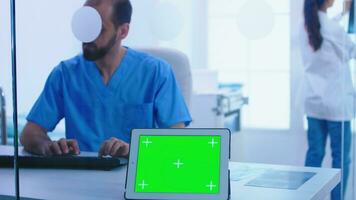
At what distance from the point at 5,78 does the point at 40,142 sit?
832 millimetres

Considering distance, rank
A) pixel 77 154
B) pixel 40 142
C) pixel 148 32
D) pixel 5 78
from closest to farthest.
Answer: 1. pixel 77 154
2. pixel 40 142
3. pixel 148 32
4. pixel 5 78

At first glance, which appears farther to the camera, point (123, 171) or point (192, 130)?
point (123, 171)

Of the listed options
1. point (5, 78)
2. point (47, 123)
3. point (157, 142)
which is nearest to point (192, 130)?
point (157, 142)

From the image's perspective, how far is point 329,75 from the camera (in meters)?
2.01

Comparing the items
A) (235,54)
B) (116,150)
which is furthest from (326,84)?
(116,150)

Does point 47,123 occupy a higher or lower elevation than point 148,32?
lower

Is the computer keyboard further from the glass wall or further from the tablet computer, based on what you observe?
the glass wall

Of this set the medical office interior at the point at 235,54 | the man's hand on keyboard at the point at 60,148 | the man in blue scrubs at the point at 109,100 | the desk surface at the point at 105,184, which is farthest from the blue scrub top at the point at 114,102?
the desk surface at the point at 105,184

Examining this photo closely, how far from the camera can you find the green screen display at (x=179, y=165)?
100cm

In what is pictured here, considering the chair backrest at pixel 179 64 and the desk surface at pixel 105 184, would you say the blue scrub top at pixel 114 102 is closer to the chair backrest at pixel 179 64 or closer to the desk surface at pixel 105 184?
the chair backrest at pixel 179 64

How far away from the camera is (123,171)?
1.26m

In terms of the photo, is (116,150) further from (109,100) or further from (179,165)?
(109,100)

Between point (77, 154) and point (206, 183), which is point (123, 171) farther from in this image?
point (206, 183)

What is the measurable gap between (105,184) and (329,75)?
115cm
